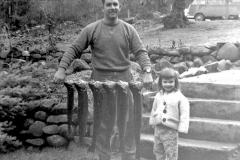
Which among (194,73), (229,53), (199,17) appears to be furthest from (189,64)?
(199,17)

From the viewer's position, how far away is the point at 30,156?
6441 millimetres

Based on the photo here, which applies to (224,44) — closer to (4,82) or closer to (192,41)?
(192,41)

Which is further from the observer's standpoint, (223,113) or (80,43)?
(223,113)

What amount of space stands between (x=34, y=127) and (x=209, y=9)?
62.0 ft

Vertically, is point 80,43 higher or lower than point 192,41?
higher

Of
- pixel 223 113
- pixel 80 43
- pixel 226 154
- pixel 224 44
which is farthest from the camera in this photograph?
pixel 224 44

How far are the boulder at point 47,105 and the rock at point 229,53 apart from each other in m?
4.53

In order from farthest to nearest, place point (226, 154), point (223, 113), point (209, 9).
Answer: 1. point (209, 9)
2. point (223, 113)
3. point (226, 154)

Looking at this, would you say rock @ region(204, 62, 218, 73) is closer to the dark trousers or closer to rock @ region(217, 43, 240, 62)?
rock @ region(217, 43, 240, 62)

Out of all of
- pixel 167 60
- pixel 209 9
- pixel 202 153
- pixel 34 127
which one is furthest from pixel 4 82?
pixel 209 9

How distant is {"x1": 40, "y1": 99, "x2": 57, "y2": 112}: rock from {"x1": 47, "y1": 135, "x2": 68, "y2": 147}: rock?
1.57ft

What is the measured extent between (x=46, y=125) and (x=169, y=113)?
112 inches

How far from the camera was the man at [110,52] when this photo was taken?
15.8ft

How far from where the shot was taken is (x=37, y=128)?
7031 mm
